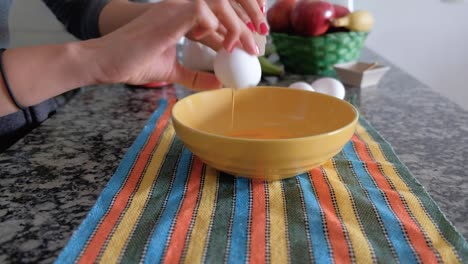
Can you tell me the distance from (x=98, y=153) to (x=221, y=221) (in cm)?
29

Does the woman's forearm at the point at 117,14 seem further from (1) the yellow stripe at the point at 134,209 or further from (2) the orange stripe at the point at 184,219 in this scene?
(2) the orange stripe at the point at 184,219

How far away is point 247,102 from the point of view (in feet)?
2.38

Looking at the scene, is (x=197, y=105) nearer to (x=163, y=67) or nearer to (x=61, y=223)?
(x=163, y=67)

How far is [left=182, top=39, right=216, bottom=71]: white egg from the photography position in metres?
1.05

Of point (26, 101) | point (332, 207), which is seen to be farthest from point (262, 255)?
point (26, 101)

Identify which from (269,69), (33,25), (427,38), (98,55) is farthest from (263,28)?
(427,38)

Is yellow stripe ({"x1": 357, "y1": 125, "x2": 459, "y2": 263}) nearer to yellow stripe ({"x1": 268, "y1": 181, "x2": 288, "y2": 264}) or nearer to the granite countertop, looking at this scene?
the granite countertop

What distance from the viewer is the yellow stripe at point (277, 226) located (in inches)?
16.9

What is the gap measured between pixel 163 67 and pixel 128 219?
396mm

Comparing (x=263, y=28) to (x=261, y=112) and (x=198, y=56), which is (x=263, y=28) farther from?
(x=198, y=56)

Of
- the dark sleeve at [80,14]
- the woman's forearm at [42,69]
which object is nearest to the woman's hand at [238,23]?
the woman's forearm at [42,69]

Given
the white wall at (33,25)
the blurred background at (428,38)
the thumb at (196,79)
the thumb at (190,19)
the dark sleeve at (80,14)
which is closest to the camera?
the thumb at (190,19)

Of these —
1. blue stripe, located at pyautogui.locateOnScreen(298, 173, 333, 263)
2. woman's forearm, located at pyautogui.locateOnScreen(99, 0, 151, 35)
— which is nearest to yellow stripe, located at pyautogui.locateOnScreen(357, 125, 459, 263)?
blue stripe, located at pyautogui.locateOnScreen(298, 173, 333, 263)

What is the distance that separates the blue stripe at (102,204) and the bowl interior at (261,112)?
0.11m
